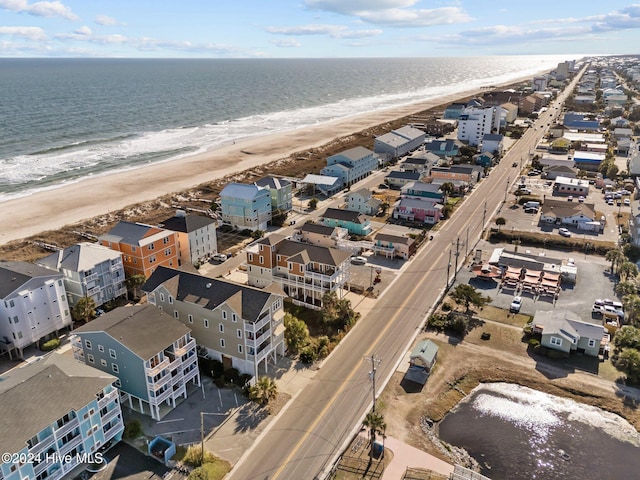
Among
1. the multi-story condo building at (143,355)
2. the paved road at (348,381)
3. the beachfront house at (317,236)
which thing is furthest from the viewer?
the beachfront house at (317,236)

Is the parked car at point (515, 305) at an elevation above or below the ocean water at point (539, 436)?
above

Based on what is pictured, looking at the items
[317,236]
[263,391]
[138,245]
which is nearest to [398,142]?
[317,236]

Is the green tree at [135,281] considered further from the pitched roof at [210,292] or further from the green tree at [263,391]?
the green tree at [263,391]

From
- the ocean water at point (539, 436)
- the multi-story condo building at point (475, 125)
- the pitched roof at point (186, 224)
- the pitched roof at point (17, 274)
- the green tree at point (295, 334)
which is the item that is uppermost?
the multi-story condo building at point (475, 125)

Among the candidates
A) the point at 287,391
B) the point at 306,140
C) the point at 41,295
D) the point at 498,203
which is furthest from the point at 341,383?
the point at 306,140

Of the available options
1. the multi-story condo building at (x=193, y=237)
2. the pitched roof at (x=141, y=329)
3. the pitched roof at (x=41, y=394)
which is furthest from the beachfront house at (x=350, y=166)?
the pitched roof at (x=41, y=394)

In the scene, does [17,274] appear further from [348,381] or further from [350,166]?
[350,166]

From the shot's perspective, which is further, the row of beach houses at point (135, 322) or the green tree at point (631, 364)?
the green tree at point (631, 364)
